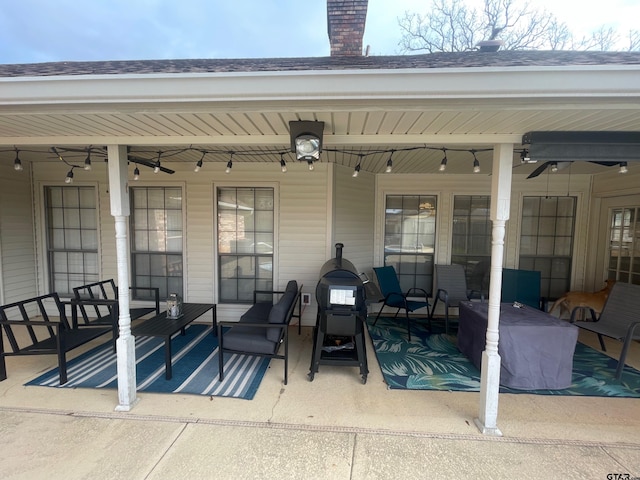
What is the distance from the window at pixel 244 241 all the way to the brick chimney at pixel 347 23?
2.23m

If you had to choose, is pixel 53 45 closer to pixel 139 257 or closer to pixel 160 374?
pixel 139 257

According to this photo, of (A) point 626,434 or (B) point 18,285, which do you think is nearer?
(A) point 626,434

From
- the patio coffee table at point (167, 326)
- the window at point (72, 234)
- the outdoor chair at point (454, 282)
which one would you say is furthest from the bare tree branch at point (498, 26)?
the window at point (72, 234)

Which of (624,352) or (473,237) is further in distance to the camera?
(473,237)

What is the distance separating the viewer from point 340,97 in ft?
6.04

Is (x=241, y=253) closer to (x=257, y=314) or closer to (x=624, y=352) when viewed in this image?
(x=257, y=314)

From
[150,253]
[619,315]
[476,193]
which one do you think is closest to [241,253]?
[150,253]

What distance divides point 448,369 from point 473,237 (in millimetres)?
2861

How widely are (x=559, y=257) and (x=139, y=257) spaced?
7.18 meters

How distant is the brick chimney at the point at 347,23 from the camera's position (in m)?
3.61

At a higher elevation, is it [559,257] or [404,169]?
[404,169]

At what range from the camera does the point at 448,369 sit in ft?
10.8

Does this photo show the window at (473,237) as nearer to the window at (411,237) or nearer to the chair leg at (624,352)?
the window at (411,237)

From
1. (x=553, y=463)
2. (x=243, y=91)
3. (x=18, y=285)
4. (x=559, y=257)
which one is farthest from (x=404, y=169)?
(x=18, y=285)
